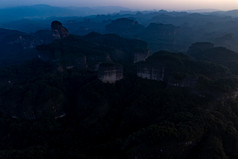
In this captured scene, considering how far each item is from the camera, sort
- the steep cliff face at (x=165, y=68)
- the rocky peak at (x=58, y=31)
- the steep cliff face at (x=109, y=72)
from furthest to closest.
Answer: the rocky peak at (x=58, y=31) < the steep cliff face at (x=109, y=72) < the steep cliff face at (x=165, y=68)

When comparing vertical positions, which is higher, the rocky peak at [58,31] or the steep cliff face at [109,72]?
Result: the rocky peak at [58,31]

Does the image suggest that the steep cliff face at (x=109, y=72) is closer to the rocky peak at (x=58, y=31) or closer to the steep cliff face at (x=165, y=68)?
the steep cliff face at (x=165, y=68)

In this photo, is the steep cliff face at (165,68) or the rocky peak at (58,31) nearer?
the steep cliff face at (165,68)

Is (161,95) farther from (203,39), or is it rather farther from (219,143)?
(203,39)

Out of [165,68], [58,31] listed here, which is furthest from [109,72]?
[58,31]

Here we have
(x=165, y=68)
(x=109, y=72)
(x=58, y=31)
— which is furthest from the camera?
(x=58, y=31)

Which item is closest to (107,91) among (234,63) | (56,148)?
(56,148)

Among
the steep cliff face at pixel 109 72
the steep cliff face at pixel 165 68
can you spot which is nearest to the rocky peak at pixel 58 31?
the steep cliff face at pixel 109 72

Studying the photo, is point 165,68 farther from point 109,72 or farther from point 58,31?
point 58,31
